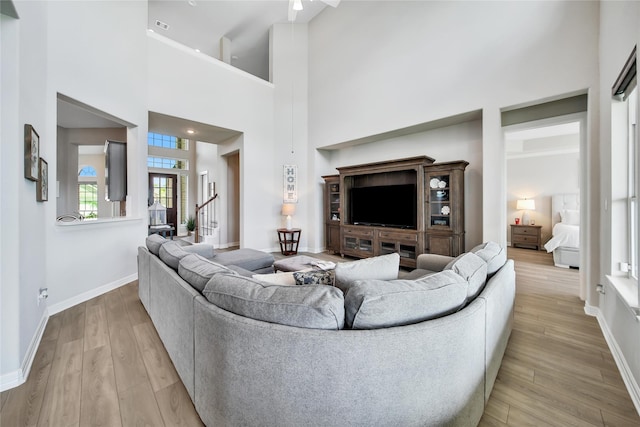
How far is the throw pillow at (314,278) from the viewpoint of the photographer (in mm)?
1572

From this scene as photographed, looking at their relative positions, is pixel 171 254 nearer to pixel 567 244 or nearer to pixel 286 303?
pixel 286 303

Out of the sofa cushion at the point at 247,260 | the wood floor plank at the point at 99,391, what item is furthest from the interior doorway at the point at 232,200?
the wood floor plank at the point at 99,391

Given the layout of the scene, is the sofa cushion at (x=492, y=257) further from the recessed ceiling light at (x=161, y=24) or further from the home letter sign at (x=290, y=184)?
the recessed ceiling light at (x=161, y=24)

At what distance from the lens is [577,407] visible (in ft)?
4.81

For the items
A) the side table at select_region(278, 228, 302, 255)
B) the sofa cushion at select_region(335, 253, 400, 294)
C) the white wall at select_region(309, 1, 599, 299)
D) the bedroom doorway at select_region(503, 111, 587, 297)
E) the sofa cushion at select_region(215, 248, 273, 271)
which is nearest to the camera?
the sofa cushion at select_region(335, 253, 400, 294)

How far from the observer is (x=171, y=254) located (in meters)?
2.05

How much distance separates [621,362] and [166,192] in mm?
10223

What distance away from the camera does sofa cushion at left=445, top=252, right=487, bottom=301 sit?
4.82 feet

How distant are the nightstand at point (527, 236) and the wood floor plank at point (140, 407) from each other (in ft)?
24.7

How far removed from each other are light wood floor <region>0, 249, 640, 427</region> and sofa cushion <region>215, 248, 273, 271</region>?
98 cm

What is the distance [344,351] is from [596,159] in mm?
3416

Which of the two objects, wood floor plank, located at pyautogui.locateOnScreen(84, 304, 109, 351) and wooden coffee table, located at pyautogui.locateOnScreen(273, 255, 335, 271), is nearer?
wood floor plank, located at pyautogui.locateOnScreen(84, 304, 109, 351)

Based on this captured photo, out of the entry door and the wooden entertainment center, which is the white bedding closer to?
the wooden entertainment center

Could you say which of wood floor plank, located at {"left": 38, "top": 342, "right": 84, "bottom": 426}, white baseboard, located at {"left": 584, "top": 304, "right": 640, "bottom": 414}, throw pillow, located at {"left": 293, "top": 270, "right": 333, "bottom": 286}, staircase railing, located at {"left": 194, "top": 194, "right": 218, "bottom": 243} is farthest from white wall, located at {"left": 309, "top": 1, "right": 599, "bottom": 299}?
wood floor plank, located at {"left": 38, "top": 342, "right": 84, "bottom": 426}
